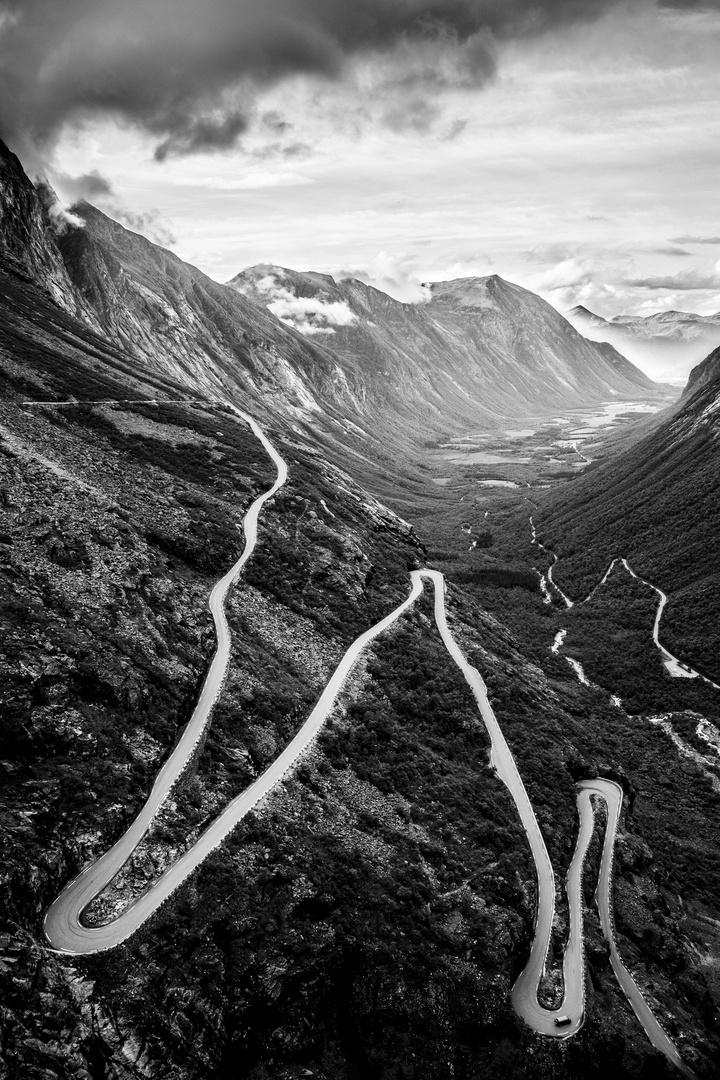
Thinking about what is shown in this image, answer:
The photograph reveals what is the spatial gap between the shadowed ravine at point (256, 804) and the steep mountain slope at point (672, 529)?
188 feet

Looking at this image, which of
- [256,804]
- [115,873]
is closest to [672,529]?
[256,804]

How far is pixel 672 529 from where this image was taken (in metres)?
149

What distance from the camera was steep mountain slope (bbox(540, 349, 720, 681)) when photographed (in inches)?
4690

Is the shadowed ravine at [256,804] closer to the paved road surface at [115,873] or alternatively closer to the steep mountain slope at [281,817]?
the paved road surface at [115,873]

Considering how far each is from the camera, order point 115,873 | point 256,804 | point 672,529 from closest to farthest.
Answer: point 115,873
point 256,804
point 672,529

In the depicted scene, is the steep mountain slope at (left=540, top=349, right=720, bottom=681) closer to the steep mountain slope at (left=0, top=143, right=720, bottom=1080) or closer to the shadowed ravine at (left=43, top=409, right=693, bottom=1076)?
the steep mountain slope at (left=0, top=143, right=720, bottom=1080)

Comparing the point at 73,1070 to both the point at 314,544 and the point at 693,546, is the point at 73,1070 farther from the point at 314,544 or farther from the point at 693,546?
the point at 693,546

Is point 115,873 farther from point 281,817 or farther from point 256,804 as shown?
point 281,817

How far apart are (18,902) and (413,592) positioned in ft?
225

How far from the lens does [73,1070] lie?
31453 mm

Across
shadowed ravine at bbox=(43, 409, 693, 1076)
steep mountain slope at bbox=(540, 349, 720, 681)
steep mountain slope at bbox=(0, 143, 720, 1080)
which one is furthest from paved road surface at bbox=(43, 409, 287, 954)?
steep mountain slope at bbox=(540, 349, 720, 681)

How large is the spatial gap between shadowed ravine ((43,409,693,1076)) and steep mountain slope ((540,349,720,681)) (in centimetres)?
5736

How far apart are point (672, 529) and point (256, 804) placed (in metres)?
134

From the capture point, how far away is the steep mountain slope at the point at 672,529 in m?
119
